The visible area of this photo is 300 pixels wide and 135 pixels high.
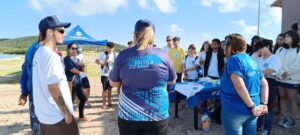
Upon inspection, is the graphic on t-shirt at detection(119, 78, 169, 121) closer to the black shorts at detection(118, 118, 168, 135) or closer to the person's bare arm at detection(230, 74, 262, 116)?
the black shorts at detection(118, 118, 168, 135)

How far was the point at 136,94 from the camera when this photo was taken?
2.71 m

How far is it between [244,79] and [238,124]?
0.46 metres

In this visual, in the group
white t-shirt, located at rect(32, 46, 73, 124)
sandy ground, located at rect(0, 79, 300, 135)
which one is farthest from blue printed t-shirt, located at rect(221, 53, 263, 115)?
sandy ground, located at rect(0, 79, 300, 135)

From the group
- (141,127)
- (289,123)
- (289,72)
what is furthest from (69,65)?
(289,123)

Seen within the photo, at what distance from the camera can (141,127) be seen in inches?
108

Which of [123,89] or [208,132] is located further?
[208,132]

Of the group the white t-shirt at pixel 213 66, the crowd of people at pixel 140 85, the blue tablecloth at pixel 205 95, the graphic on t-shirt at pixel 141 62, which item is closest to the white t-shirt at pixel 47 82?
the crowd of people at pixel 140 85

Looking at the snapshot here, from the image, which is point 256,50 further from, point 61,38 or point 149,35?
point 61,38

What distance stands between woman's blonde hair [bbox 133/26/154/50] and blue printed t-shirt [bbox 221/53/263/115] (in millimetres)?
935

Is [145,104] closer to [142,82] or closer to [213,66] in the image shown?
[142,82]

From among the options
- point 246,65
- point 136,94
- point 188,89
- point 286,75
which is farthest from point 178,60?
point 136,94

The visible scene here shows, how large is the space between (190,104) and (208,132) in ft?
2.06

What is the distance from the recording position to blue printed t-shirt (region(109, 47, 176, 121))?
2.68 meters

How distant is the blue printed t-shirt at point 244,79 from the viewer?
10.3ft
